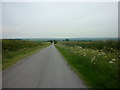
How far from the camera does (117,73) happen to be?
6.61 metres

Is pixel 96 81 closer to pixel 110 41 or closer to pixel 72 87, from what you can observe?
pixel 72 87

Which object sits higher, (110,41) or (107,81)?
(110,41)

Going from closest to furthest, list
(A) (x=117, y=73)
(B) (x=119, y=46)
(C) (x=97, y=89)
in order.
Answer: (C) (x=97, y=89)
(A) (x=117, y=73)
(B) (x=119, y=46)

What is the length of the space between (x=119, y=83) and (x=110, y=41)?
56.4 feet

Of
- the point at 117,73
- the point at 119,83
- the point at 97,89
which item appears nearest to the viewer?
the point at 97,89

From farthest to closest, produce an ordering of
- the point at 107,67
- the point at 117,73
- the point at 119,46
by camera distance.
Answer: the point at 119,46 → the point at 107,67 → the point at 117,73

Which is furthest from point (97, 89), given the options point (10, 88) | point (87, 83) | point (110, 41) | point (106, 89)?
point (110, 41)

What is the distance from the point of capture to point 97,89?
4.91 m

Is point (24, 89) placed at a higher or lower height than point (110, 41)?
lower

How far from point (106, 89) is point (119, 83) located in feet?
2.93

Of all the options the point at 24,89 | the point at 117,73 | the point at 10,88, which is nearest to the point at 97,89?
the point at 117,73

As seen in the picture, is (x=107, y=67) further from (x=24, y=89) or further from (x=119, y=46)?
(x=119, y=46)

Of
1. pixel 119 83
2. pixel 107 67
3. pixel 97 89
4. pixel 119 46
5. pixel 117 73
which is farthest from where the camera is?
pixel 119 46

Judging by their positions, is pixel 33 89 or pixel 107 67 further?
pixel 107 67
